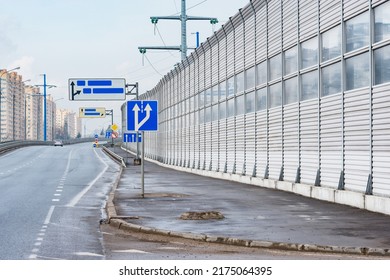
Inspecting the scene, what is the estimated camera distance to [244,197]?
26391mm

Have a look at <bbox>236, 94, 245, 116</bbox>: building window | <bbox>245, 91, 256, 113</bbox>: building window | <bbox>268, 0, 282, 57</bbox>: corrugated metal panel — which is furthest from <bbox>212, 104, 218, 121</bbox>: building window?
<bbox>268, 0, 282, 57</bbox>: corrugated metal panel

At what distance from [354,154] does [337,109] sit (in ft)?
6.05

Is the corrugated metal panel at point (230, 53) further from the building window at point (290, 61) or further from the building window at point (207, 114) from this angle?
the building window at point (290, 61)

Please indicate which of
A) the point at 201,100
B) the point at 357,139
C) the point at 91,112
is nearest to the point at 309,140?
the point at 357,139

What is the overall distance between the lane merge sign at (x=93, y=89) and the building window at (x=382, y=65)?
85.9ft

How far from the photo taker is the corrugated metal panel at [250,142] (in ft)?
117

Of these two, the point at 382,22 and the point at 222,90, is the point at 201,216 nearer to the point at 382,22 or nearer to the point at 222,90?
the point at 382,22

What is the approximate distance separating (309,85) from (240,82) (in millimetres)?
10990

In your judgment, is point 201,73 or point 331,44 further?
point 201,73

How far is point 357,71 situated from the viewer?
74.1 feet

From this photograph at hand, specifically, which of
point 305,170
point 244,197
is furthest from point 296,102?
point 244,197

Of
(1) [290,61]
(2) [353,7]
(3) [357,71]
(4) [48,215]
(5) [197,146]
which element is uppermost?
(2) [353,7]

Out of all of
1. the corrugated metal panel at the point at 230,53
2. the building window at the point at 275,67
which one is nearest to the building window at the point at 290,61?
the building window at the point at 275,67
